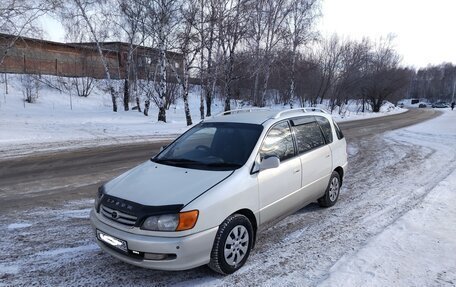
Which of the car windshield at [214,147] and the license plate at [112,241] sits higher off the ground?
the car windshield at [214,147]

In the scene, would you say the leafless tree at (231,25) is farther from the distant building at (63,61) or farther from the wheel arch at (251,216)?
the wheel arch at (251,216)

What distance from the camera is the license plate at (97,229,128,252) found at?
10.8 ft

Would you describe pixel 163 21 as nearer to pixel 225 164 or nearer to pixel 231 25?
pixel 231 25

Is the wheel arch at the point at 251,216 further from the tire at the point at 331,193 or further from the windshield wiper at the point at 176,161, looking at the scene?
the tire at the point at 331,193

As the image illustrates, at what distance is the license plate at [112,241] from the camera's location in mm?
3299

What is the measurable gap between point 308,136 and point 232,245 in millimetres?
2254

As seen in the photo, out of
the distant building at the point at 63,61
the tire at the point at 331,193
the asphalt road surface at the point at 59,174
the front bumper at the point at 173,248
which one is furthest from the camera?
the distant building at the point at 63,61

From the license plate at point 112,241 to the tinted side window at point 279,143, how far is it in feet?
5.95

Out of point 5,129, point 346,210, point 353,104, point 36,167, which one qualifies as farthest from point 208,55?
point 353,104

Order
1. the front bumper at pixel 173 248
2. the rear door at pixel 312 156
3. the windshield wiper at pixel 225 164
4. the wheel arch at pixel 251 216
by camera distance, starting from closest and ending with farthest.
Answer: the front bumper at pixel 173 248, the wheel arch at pixel 251 216, the windshield wiper at pixel 225 164, the rear door at pixel 312 156

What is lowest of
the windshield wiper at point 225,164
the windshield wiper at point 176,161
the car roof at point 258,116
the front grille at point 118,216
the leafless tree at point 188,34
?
the front grille at point 118,216

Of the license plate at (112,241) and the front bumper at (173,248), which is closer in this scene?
the front bumper at (173,248)

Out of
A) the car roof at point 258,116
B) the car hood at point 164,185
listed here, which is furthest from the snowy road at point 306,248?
the car roof at point 258,116

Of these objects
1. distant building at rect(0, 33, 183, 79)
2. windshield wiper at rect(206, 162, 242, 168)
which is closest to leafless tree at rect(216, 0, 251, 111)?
distant building at rect(0, 33, 183, 79)
